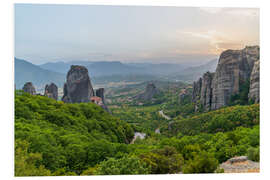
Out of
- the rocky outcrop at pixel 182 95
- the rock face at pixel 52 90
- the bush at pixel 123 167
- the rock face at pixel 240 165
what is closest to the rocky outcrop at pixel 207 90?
the rocky outcrop at pixel 182 95

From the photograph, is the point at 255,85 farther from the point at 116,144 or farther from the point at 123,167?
the point at 123,167

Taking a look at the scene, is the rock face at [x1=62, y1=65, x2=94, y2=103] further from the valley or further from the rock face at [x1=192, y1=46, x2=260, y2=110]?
the rock face at [x1=192, y1=46, x2=260, y2=110]

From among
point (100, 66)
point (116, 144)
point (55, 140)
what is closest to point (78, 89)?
point (100, 66)

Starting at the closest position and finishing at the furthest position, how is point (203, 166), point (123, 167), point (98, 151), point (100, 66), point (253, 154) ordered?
1. point (123, 167)
2. point (203, 166)
3. point (253, 154)
4. point (98, 151)
5. point (100, 66)

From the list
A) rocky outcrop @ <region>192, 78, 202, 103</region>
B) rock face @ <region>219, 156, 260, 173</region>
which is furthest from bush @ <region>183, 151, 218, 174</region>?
rocky outcrop @ <region>192, 78, 202, 103</region>

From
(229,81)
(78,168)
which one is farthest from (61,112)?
(229,81)

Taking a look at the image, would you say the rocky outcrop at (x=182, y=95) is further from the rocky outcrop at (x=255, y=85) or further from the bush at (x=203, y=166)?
the bush at (x=203, y=166)

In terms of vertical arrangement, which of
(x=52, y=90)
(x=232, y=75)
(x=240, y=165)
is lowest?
(x=240, y=165)

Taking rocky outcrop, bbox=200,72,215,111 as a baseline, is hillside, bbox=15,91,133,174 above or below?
below

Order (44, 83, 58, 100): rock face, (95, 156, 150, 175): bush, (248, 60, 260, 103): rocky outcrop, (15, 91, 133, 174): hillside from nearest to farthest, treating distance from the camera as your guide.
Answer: (95, 156, 150, 175): bush, (15, 91, 133, 174): hillside, (248, 60, 260, 103): rocky outcrop, (44, 83, 58, 100): rock face

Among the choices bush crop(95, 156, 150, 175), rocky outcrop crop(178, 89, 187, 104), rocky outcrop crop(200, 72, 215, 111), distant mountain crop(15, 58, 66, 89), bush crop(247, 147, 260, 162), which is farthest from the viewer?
rocky outcrop crop(178, 89, 187, 104)
